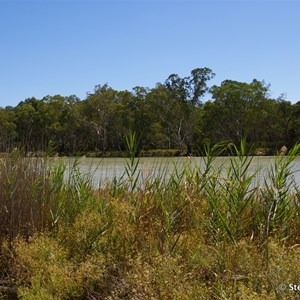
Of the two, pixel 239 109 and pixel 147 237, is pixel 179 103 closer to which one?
pixel 239 109

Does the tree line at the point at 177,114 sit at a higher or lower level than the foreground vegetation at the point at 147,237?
Result: higher

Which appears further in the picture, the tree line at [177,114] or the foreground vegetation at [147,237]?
the tree line at [177,114]

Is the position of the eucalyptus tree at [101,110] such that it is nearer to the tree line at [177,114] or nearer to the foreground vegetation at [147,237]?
the tree line at [177,114]

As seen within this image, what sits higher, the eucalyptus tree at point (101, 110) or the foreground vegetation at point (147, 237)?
the eucalyptus tree at point (101, 110)

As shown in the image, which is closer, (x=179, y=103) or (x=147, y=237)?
(x=147, y=237)

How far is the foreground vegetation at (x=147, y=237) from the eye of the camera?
8.16 feet

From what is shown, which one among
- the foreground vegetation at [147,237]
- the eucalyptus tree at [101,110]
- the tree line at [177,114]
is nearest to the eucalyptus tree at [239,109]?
the tree line at [177,114]

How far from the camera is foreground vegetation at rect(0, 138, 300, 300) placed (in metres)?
2.49

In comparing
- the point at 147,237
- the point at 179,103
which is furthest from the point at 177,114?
the point at 147,237

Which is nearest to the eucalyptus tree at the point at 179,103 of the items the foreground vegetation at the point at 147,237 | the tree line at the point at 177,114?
the tree line at the point at 177,114

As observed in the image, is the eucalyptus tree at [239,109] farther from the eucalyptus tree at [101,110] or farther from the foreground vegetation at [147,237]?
the foreground vegetation at [147,237]

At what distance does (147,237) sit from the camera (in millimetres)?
3371

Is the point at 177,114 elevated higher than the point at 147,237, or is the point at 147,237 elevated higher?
the point at 177,114

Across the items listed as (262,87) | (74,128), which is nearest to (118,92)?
(74,128)
